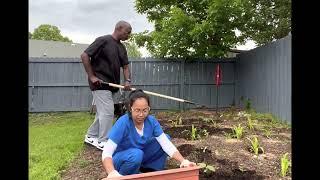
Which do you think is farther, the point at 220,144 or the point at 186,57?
the point at 186,57

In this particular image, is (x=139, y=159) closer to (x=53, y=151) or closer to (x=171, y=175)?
(x=171, y=175)

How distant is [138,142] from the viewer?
11.4ft

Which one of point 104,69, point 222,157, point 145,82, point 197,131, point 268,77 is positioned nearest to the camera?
point 222,157

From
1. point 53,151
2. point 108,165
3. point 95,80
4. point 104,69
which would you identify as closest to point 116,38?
point 104,69

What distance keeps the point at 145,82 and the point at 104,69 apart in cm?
772

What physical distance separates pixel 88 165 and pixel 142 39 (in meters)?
11.0

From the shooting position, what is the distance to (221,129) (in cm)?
734

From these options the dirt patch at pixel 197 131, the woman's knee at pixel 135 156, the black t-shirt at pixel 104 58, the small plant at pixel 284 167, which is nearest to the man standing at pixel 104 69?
the black t-shirt at pixel 104 58

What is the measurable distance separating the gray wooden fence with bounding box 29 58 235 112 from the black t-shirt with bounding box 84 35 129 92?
295 inches

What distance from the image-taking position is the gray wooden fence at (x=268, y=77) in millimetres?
9406
